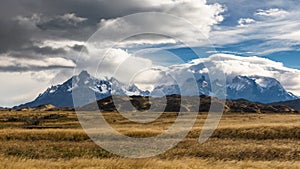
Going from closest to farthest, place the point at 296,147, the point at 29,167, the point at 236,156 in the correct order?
the point at 29,167 → the point at 236,156 → the point at 296,147

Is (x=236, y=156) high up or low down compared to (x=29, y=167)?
down

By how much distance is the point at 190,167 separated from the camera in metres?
19.3

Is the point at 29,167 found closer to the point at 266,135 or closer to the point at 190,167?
the point at 190,167

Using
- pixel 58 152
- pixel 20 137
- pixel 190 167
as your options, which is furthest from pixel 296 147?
pixel 20 137

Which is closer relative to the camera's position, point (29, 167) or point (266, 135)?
point (29, 167)

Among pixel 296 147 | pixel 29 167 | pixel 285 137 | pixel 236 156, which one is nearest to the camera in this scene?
pixel 29 167

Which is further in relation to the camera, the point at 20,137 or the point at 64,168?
the point at 20,137

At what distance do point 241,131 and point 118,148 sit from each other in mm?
18140

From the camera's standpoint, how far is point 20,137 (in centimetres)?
4488

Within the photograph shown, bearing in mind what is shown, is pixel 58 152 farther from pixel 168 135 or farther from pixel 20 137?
pixel 168 135

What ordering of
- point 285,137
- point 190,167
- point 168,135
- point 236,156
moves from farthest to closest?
point 168,135 < point 285,137 < point 236,156 < point 190,167

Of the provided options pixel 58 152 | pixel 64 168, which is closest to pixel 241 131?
pixel 58 152

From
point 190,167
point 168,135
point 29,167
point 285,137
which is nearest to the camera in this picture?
point 29,167

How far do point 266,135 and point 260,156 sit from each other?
15221 mm
